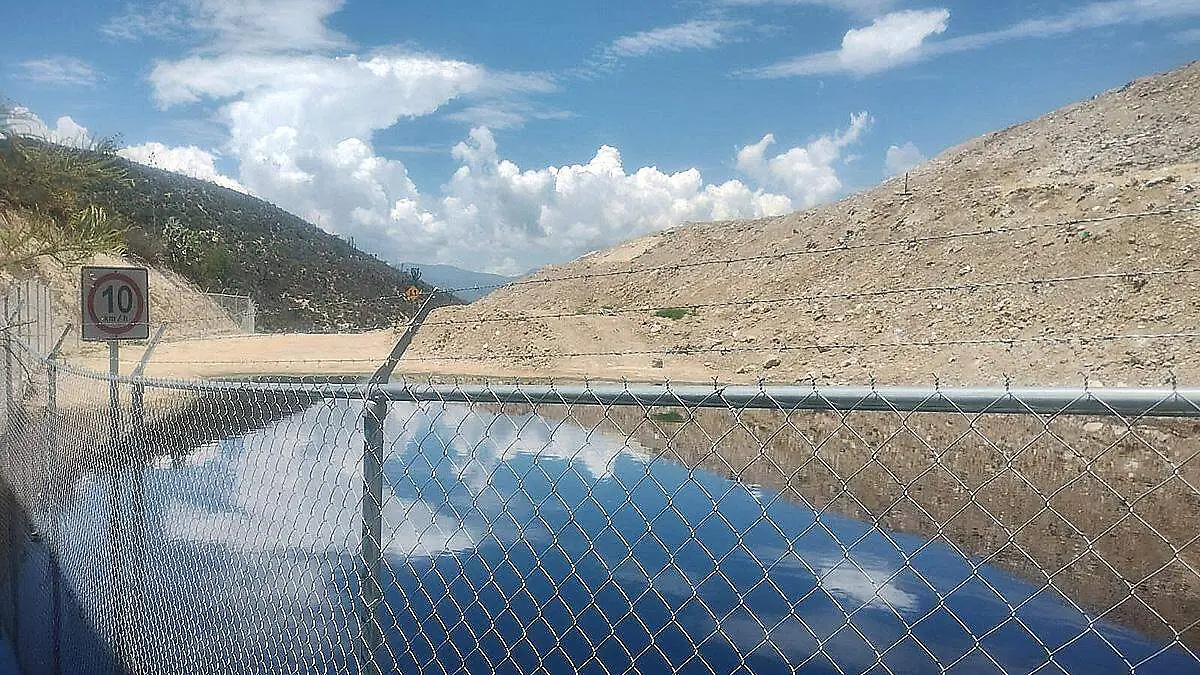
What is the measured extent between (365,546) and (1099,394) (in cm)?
193

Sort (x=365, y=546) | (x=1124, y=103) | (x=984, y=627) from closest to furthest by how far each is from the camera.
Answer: (x=365, y=546) < (x=984, y=627) < (x=1124, y=103)

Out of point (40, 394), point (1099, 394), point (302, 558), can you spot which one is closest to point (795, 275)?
point (40, 394)

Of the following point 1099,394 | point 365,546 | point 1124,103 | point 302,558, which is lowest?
point 302,558

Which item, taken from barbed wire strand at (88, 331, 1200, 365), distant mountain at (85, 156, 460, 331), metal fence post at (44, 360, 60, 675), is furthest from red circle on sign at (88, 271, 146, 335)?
distant mountain at (85, 156, 460, 331)

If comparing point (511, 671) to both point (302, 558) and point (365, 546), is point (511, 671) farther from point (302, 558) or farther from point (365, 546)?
point (365, 546)

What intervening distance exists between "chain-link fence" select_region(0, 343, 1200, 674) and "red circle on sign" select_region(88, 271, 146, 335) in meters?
0.43

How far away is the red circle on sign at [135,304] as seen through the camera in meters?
6.66

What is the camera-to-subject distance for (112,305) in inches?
268

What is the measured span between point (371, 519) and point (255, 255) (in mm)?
55039

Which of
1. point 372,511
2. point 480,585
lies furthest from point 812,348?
point 372,511

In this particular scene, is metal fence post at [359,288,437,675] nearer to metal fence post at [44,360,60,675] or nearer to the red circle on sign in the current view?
metal fence post at [44,360,60,675]

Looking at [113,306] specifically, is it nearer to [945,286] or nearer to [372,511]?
[372,511]

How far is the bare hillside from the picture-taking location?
25.7 meters

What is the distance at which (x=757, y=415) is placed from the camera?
16719mm
